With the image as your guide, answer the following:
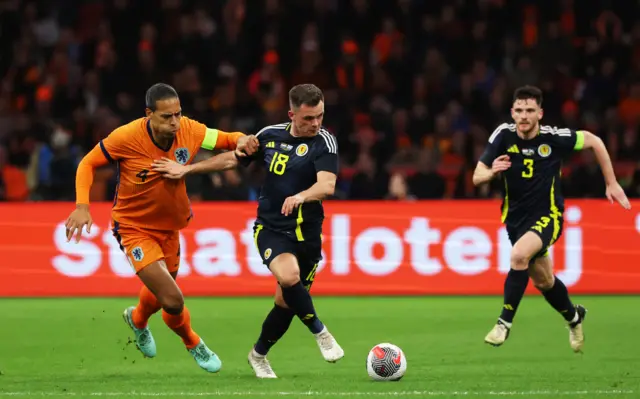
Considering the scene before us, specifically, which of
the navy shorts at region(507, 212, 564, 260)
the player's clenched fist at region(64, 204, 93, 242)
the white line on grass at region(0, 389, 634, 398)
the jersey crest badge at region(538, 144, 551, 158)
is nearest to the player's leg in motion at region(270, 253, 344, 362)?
the white line on grass at region(0, 389, 634, 398)

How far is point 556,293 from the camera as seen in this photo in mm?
10195

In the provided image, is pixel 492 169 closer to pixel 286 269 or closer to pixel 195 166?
pixel 286 269

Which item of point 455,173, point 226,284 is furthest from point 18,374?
point 455,173

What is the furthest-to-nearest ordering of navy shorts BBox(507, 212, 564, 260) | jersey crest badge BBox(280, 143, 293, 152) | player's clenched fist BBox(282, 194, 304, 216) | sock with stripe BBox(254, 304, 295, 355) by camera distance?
navy shorts BBox(507, 212, 564, 260)
sock with stripe BBox(254, 304, 295, 355)
jersey crest badge BBox(280, 143, 293, 152)
player's clenched fist BBox(282, 194, 304, 216)

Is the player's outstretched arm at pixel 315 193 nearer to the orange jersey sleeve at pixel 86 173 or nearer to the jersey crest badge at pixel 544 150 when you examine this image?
the orange jersey sleeve at pixel 86 173

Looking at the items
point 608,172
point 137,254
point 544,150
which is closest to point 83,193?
point 137,254

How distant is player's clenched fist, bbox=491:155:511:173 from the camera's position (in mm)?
9578

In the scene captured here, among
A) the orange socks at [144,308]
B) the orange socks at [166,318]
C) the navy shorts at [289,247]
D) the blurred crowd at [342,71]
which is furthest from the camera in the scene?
the blurred crowd at [342,71]

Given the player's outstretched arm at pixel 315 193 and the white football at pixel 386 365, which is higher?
the player's outstretched arm at pixel 315 193

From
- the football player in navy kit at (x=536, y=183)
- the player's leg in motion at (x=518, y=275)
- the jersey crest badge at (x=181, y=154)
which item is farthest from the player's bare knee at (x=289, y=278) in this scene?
the football player in navy kit at (x=536, y=183)

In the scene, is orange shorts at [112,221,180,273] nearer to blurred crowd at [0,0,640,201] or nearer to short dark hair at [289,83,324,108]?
short dark hair at [289,83,324,108]

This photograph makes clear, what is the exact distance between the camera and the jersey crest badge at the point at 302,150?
853 cm

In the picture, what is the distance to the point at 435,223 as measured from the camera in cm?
1489

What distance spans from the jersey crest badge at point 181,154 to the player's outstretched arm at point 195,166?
10 centimetres
